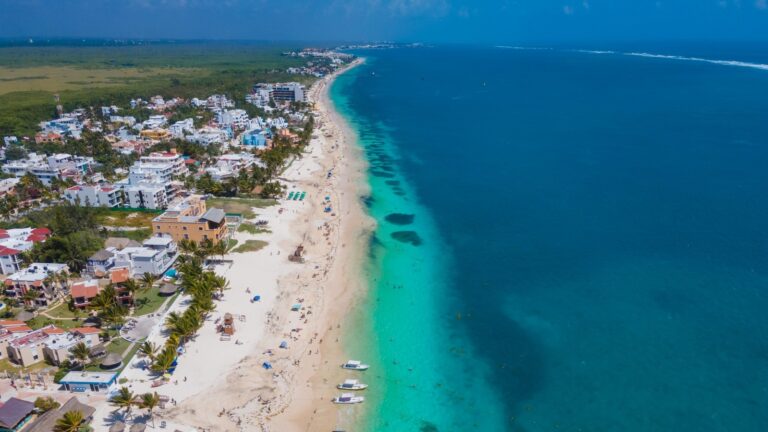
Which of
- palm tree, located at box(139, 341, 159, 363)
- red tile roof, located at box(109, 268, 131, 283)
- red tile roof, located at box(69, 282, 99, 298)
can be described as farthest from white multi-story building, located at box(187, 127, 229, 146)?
palm tree, located at box(139, 341, 159, 363)

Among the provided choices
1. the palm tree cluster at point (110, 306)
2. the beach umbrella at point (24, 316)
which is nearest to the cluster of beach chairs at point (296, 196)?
the palm tree cluster at point (110, 306)

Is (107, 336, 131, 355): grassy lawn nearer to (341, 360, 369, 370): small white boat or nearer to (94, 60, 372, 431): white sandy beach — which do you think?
(94, 60, 372, 431): white sandy beach

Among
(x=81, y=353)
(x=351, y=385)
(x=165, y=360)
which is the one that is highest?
(x=81, y=353)

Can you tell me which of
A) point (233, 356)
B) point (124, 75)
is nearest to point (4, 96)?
point (124, 75)

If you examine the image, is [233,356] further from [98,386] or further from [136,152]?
[136,152]

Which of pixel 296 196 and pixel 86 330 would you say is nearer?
pixel 86 330

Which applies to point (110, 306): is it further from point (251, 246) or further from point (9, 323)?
point (251, 246)

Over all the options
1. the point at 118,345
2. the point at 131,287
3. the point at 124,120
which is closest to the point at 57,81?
the point at 124,120
